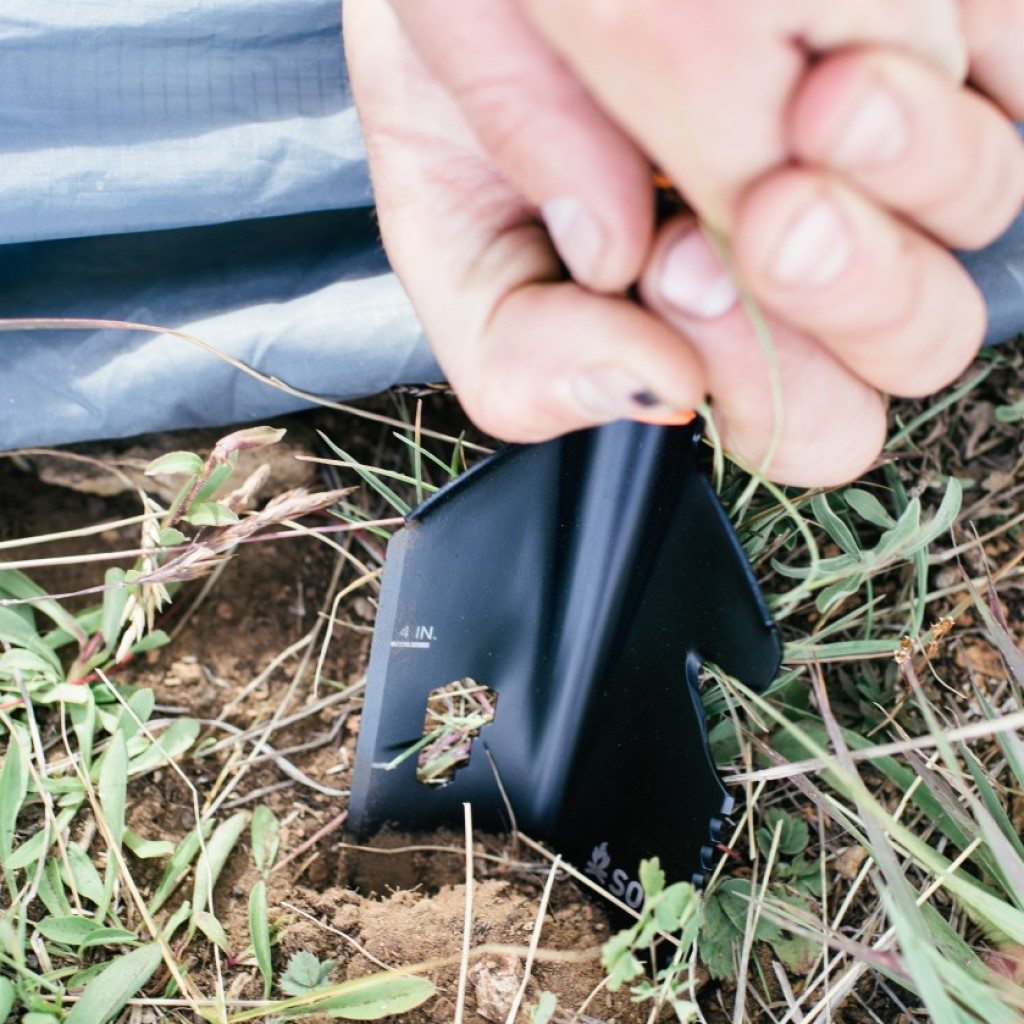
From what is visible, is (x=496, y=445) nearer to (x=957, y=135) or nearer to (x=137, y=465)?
(x=137, y=465)

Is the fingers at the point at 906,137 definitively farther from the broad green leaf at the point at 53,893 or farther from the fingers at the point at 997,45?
the broad green leaf at the point at 53,893

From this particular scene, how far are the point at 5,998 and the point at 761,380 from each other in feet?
2.57

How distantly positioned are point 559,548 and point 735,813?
0.31 metres

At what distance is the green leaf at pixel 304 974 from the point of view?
2.83ft

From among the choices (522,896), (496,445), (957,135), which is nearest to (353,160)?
(496,445)

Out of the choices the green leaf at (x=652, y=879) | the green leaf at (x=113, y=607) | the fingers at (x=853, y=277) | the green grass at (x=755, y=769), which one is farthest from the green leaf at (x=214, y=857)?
the fingers at (x=853, y=277)

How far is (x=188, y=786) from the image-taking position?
1.02 metres

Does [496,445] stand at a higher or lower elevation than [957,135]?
lower

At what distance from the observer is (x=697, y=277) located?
64 centimetres

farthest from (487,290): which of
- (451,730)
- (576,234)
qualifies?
(451,730)

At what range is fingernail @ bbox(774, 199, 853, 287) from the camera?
541 millimetres

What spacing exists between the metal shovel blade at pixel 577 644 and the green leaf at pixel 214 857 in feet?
0.37

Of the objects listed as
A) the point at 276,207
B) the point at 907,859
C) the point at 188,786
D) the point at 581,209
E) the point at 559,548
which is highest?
the point at 581,209

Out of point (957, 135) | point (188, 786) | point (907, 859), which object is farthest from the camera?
point (188, 786)
